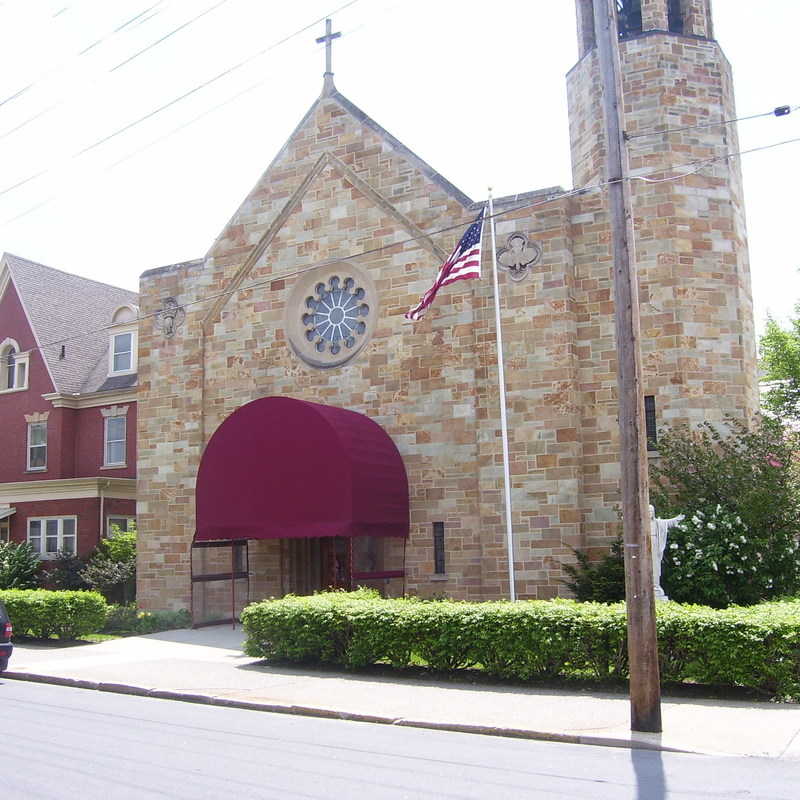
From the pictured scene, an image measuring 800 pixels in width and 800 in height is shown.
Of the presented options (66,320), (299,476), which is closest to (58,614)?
(299,476)

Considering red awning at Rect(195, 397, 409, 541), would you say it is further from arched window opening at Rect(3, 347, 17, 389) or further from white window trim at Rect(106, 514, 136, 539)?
arched window opening at Rect(3, 347, 17, 389)

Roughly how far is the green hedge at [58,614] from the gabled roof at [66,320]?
1464cm

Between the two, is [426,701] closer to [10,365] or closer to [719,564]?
[719,564]

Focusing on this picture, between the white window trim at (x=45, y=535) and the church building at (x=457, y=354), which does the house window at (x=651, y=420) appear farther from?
the white window trim at (x=45, y=535)

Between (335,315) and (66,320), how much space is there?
18.3m

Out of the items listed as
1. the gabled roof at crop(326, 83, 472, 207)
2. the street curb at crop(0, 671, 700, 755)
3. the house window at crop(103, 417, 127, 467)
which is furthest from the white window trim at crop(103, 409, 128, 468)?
the street curb at crop(0, 671, 700, 755)

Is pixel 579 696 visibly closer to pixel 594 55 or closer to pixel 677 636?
pixel 677 636

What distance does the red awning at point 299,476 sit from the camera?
65.9 feet

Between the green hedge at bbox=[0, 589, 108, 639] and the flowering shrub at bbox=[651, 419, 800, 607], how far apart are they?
40.8 ft

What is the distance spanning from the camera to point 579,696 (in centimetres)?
1290

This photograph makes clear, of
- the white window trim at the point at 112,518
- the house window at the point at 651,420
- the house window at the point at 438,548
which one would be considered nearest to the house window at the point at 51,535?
the white window trim at the point at 112,518

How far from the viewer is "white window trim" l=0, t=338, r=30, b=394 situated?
119ft

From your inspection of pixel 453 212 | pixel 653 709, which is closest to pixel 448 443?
pixel 453 212

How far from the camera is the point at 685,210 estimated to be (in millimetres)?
20609
